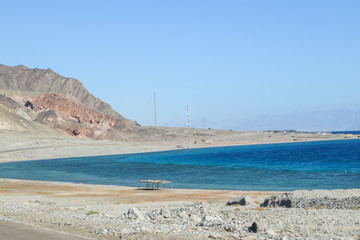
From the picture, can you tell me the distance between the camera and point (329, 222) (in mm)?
16859

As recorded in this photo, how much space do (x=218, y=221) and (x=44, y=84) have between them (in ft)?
538

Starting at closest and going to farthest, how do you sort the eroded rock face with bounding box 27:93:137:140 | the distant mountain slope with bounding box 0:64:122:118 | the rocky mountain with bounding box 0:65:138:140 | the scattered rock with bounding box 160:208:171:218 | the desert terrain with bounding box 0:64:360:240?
the desert terrain with bounding box 0:64:360:240 → the scattered rock with bounding box 160:208:171:218 → the rocky mountain with bounding box 0:65:138:140 → the eroded rock face with bounding box 27:93:137:140 → the distant mountain slope with bounding box 0:64:122:118

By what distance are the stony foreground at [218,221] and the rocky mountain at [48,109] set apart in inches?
4154

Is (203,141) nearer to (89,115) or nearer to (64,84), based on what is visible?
(89,115)

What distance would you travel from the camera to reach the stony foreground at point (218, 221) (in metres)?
15.5

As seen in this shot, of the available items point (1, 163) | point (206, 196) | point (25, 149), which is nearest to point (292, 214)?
point (206, 196)

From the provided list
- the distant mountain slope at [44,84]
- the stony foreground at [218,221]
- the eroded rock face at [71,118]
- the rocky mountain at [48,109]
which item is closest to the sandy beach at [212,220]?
the stony foreground at [218,221]

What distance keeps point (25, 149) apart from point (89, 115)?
54.7m

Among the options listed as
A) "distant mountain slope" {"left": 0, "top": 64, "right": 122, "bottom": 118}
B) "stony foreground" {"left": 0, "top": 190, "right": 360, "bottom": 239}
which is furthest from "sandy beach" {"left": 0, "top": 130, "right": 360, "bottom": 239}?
"distant mountain slope" {"left": 0, "top": 64, "right": 122, "bottom": 118}

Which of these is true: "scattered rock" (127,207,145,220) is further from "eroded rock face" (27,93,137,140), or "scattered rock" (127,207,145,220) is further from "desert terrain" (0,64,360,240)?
"eroded rock face" (27,93,137,140)

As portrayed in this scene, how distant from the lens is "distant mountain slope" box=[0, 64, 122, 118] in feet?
550

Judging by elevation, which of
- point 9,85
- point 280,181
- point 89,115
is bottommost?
point 280,181

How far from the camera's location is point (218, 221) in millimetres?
17594

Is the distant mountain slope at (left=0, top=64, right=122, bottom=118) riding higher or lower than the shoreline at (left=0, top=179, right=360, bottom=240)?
higher
